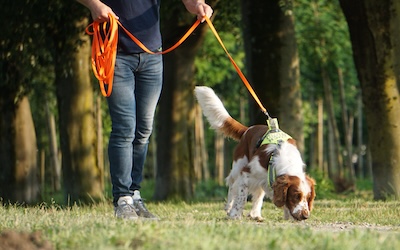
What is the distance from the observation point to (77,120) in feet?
59.2

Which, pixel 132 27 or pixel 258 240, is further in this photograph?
pixel 132 27

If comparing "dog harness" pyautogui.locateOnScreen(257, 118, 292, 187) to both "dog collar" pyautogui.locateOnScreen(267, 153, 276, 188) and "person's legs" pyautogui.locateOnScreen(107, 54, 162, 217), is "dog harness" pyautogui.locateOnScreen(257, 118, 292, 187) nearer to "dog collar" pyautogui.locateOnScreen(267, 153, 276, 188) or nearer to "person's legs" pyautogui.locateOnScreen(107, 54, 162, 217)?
"dog collar" pyautogui.locateOnScreen(267, 153, 276, 188)

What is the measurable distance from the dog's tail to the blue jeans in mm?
1650

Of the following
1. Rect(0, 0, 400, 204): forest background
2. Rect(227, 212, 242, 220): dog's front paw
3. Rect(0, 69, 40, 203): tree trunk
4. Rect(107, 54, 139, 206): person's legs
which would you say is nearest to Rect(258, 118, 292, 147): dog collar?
Rect(227, 212, 242, 220): dog's front paw

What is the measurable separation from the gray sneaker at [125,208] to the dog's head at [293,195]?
147cm

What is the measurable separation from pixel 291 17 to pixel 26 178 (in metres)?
7.74

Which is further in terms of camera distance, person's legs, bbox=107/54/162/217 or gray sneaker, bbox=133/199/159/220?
gray sneaker, bbox=133/199/159/220

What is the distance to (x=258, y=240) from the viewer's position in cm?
584

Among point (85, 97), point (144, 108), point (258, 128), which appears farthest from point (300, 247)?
point (85, 97)

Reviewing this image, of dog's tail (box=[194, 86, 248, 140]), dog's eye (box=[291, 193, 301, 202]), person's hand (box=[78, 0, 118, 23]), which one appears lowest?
dog's eye (box=[291, 193, 301, 202])

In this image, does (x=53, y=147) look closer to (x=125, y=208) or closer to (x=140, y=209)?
(x=140, y=209)

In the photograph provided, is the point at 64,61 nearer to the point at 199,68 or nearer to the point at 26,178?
the point at 26,178

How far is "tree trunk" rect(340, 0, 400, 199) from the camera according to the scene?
14.0m

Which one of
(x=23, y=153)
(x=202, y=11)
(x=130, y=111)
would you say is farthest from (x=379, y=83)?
(x=23, y=153)
